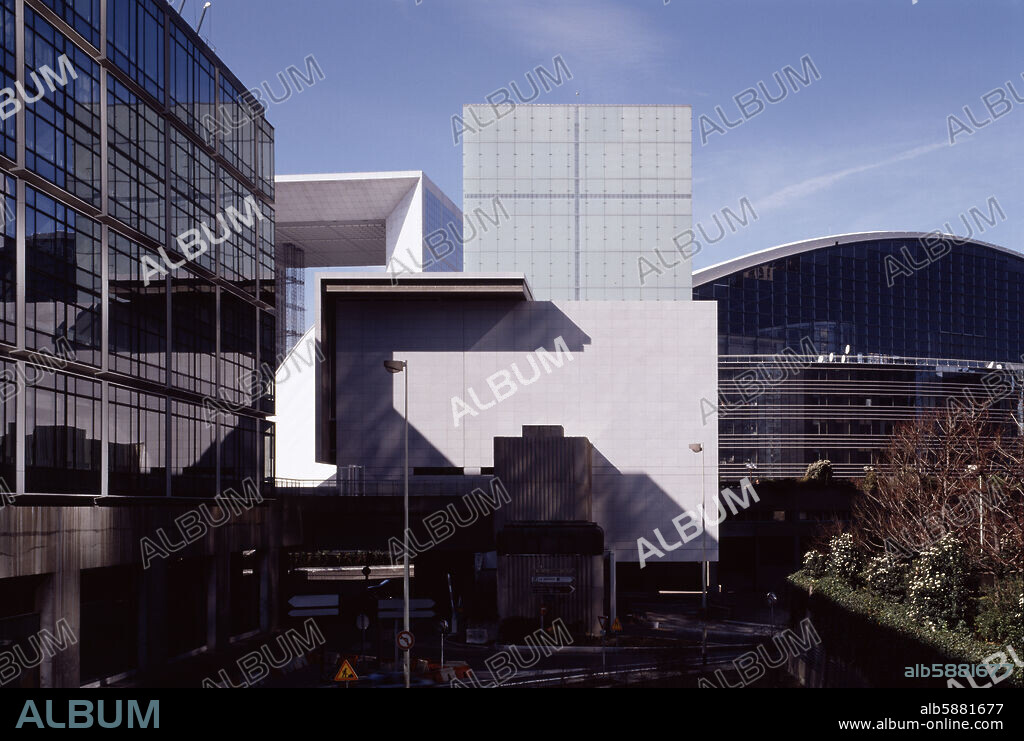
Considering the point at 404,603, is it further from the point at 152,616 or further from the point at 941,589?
the point at 152,616

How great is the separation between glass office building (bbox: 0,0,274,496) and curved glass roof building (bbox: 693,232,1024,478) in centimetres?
6385

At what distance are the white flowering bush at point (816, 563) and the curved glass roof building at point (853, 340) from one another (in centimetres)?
6371

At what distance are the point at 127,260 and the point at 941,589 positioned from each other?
37.3m

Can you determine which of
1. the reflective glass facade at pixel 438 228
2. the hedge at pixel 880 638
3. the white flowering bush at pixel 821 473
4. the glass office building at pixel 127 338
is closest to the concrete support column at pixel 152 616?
the glass office building at pixel 127 338

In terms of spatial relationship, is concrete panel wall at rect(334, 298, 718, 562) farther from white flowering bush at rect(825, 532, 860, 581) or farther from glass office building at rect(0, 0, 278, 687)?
white flowering bush at rect(825, 532, 860, 581)

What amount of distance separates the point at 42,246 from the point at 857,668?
3402 centimetres

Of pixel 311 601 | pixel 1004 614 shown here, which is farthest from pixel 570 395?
pixel 1004 614

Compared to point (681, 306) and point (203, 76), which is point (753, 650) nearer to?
point (681, 306)

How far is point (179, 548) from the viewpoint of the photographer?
165 ft

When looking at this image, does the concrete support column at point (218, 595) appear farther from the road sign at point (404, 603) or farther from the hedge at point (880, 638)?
the hedge at point (880, 638)

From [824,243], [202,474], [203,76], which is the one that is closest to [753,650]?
[202,474]

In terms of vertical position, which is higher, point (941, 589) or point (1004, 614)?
point (1004, 614)

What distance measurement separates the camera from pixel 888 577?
37.5 meters

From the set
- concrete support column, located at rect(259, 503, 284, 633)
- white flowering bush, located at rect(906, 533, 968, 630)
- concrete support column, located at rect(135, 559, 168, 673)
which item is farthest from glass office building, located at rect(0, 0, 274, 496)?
white flowering bush, located at rect(906, 533, 968, 630)
